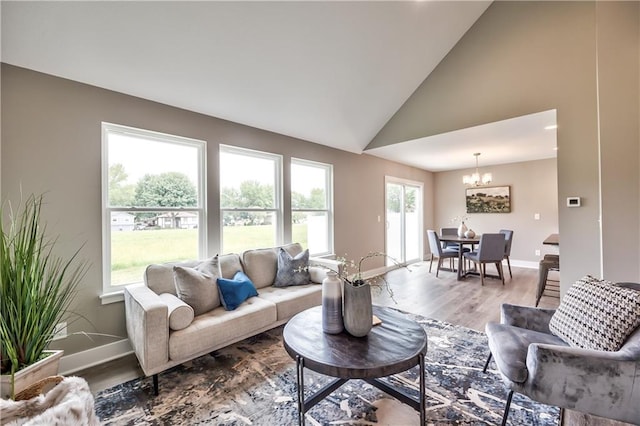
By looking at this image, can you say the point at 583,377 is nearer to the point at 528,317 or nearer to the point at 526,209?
the point at 528,317

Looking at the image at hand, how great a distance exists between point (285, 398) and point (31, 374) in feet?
4.61

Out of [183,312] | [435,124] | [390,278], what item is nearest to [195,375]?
[183,312]

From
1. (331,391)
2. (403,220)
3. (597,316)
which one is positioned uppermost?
(403,220)

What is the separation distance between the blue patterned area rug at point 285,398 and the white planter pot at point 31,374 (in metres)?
0.45

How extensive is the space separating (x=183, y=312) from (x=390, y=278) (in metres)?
3.86

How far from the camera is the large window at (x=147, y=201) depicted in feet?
8.27

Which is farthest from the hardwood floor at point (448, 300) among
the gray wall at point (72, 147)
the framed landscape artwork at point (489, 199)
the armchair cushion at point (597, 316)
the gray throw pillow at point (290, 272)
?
the framed landscape artwork at point (489, 199)

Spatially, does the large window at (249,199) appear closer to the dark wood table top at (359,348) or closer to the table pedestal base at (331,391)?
the dark wood table top at (359,348)

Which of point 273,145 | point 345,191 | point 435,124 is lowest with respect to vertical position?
point 345,191

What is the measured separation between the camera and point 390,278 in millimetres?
5031

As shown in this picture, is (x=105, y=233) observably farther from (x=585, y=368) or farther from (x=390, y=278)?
(x=390, y=278)

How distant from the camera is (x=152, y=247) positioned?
277 cm

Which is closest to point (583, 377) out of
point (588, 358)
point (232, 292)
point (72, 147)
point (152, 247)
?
point (588, 358)

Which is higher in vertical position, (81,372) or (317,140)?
(317,140)
